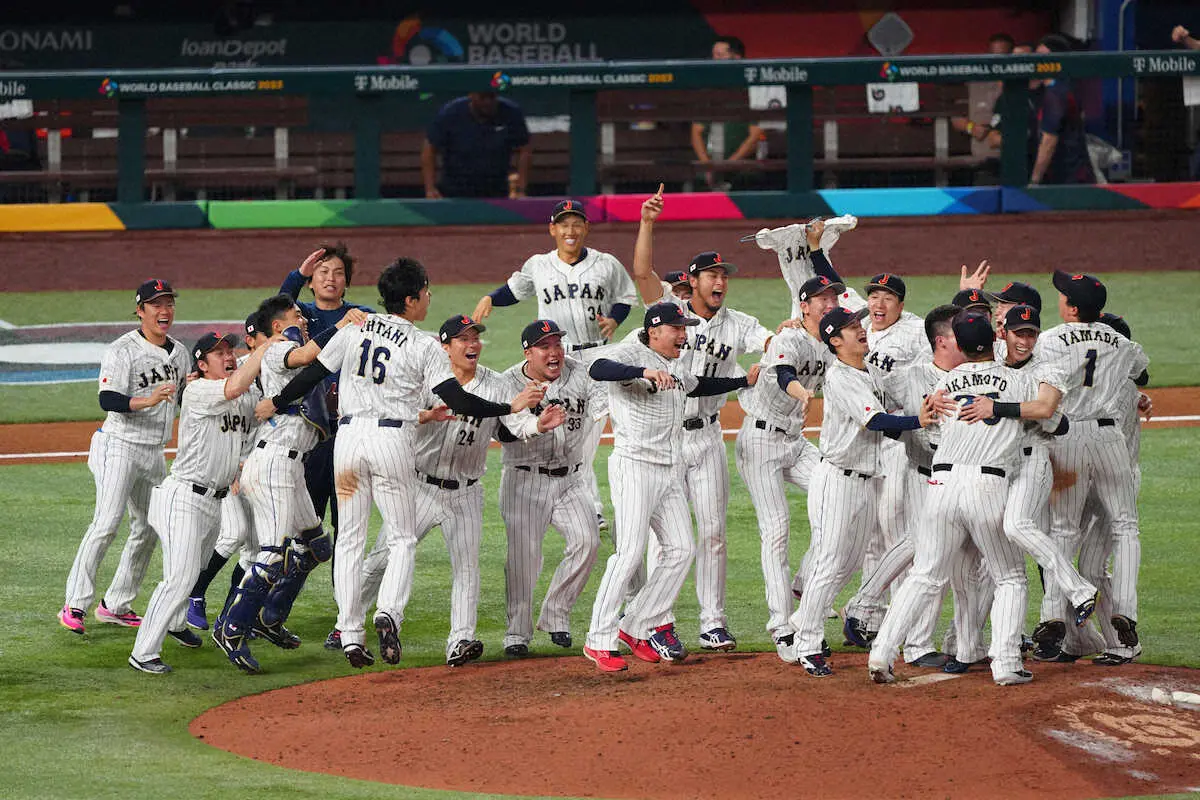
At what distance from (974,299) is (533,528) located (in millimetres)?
2254

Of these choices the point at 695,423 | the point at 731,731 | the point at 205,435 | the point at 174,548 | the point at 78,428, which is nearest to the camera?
the point at 731,731

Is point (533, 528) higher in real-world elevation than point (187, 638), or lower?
higher

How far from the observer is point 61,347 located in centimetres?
1662

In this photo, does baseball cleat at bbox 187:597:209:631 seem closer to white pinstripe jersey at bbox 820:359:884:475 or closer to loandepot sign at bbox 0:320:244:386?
white pinstripe jersey at bbox 820:359:884:475

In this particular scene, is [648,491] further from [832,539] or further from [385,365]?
[385,365]

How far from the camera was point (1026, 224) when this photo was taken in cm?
1780

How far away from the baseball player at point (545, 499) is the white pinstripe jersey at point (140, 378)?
1719mm

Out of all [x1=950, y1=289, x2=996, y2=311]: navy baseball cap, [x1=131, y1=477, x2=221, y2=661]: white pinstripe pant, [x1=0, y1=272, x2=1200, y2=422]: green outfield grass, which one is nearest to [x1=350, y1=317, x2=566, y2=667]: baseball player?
[x1=131, y1=477, x2=221, y2=661]: white pinstripe pant

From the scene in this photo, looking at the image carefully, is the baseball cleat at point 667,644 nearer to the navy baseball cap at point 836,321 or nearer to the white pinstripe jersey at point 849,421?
the white pinstripe jersey at point 849,421

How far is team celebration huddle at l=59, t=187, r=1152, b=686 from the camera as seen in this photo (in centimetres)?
748

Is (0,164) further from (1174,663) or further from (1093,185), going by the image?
(1174,663)

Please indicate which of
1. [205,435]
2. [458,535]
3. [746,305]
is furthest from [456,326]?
[746,305]

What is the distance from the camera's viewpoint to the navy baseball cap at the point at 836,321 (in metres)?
7.75

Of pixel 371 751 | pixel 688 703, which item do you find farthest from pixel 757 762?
pixel 371 751
